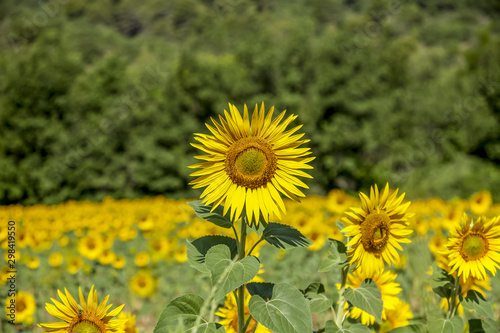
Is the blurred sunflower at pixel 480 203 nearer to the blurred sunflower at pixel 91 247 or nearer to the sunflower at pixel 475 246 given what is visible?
the sunflower at pixel 475 246

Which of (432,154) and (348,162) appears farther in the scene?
(432,154)

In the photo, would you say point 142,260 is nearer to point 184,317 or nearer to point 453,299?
point 184,317

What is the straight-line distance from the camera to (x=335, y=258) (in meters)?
1.78

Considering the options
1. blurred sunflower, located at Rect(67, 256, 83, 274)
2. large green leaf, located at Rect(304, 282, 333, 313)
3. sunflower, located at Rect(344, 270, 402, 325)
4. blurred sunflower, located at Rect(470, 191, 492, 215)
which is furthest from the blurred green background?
large green leaf, located at Rect(304, 282, 333, 313)

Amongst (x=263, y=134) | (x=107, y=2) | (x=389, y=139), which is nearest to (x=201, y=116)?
(x=389, y=139)

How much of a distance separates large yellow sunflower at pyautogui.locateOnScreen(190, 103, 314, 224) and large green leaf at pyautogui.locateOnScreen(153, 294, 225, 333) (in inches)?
15.6

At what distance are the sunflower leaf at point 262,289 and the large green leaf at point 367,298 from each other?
34 centimetres

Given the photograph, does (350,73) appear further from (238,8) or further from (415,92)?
(238,8)

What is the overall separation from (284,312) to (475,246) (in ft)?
3.29

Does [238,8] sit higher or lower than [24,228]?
higher

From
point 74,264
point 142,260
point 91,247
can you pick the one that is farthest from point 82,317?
point 91,247

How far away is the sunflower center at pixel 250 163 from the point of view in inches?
62.7

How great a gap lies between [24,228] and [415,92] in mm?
32811

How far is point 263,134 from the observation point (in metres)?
1.66
